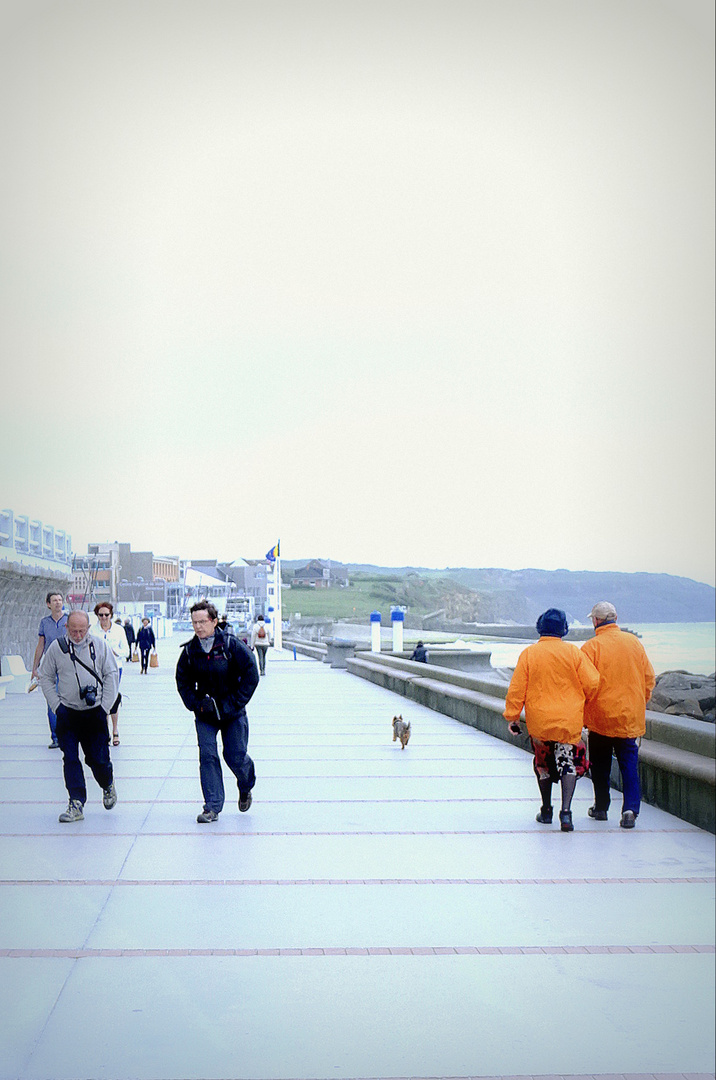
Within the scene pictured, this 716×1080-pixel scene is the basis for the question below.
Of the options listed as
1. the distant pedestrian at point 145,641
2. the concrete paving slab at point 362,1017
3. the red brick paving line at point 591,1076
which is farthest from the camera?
the distant pedestrian at point 145,641

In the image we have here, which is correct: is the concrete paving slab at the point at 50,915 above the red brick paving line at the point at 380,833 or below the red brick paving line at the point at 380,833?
above

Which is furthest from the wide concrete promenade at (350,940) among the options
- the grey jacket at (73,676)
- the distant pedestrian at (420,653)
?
the distant pedestrian at (420,653)

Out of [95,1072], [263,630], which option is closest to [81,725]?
[95,1072]

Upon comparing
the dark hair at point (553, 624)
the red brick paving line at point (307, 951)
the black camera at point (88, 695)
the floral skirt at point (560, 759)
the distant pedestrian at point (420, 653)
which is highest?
the dark hair at point (553, 624)

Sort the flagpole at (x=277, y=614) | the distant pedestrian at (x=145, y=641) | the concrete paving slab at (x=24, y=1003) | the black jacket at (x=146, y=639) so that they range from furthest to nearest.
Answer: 1. the flagpole at (x=277, y=614)
2. the black jacket at (x=146, y=639)
3. the distant pedestrian at (x=145, y=641)
4. the concrete paving slab at (x=24, y=1003)

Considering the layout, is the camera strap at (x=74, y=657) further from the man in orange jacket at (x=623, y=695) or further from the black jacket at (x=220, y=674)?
the man in orange jacket at (x=623, y=695)

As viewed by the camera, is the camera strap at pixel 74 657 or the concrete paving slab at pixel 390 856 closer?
the concrete paving slab at pixel 390 856

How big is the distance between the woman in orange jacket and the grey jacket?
8.26 feet

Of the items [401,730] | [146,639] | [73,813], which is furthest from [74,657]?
[146,639]

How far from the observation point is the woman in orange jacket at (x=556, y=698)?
605 centimetres

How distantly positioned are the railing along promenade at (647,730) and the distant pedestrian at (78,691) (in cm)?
337

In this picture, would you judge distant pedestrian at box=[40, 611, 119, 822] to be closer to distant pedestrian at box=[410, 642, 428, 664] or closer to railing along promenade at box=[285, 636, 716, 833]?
railing along promenade at box=[285, 636, 716, 833]

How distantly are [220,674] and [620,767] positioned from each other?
100 inches

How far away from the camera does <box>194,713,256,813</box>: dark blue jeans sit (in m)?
6.61
